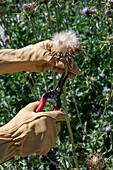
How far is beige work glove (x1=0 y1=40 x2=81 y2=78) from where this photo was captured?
1186 mm

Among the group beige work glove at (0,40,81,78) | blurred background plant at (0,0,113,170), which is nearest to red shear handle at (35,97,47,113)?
beige work glove at (0,40,81,78)

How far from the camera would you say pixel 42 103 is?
118 centimetres

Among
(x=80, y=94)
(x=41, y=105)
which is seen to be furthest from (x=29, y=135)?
(x=80, y=94)

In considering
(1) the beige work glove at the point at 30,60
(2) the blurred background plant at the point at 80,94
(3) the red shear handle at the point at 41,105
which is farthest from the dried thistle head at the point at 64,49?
(2) the blurred background plant at the point at 80,94

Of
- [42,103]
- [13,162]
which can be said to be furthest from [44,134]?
[13,162]

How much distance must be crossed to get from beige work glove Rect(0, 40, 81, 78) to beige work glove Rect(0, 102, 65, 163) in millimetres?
254

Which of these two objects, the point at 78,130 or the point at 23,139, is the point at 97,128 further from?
the point at 23,139

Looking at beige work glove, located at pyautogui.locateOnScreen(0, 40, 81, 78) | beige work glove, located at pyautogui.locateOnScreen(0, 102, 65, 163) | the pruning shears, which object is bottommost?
beige work glove, located at pyautogui.locateOnScreen(0, 102, 65, 163)

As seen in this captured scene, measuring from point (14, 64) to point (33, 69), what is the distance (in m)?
0.11

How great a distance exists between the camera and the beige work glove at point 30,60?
1186mm

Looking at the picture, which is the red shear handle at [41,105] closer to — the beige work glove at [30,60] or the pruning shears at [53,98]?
the pruning shears at [53,98]

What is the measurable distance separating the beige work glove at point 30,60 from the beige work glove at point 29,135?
25cm

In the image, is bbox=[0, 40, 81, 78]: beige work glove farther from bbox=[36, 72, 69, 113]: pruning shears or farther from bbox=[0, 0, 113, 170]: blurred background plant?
bbox=[0, 0, 113, 170]: blurred background plant

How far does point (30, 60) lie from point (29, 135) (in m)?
0.39
